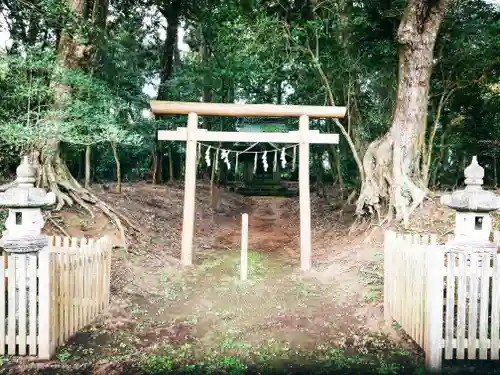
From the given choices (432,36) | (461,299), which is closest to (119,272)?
(461,299)

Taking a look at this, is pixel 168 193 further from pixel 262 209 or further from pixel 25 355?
pixel 25 355

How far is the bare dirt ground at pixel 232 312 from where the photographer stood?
498cm

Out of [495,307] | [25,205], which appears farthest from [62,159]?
[495,307]

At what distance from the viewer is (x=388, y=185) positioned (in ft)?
36.2

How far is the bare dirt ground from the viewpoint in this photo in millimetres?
4980

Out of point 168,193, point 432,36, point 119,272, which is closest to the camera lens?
point 119,272

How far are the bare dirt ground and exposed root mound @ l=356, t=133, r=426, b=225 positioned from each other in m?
0.76

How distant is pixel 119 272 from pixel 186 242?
7.04 ft

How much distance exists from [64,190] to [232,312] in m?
6.03

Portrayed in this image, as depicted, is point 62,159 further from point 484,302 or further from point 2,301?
point 484,302

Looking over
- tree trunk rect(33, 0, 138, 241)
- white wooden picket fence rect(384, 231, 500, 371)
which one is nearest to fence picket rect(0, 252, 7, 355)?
tree trunk rect(33, 0, 138, 241)

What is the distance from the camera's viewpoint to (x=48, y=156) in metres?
9.94

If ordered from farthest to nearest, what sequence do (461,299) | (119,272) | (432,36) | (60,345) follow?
1. (432,36)
2. (119,272)
3. (60,345)
4. (461,299)

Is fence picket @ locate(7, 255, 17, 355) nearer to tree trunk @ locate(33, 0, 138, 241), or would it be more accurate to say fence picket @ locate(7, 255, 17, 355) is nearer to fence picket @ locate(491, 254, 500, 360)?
tree trunk @ locate(33, 0, 138, 241)
